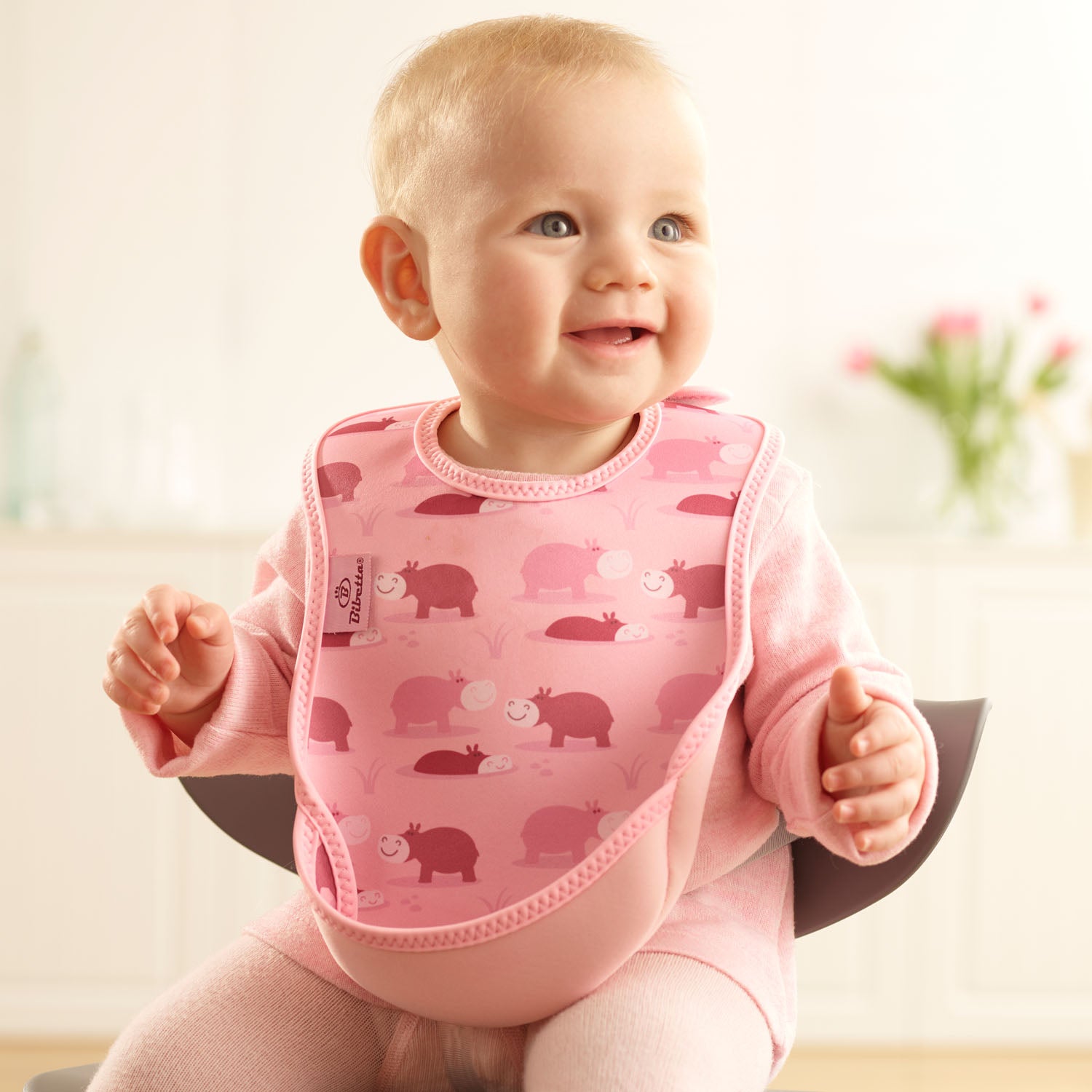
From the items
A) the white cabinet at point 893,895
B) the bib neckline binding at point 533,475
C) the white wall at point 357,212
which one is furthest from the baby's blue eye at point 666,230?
the white wall at point 357,212

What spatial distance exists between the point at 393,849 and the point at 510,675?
12 centimetres

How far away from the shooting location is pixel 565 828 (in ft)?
2.60

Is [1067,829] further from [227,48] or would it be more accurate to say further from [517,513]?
[227,48]

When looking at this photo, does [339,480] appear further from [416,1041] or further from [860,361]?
[860,361]

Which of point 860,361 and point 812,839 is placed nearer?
point 812,839

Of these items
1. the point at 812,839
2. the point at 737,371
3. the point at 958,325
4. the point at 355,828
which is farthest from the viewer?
the point at 737,371

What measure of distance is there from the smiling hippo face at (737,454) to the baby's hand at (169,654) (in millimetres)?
338

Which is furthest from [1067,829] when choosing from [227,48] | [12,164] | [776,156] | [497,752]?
[12,164]

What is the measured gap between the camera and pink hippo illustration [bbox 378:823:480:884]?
795 mm

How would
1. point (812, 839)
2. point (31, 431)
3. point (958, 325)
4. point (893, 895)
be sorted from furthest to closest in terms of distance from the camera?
point (958, 325) < point (31, 431) < point (893, 895) < point (812, 839)

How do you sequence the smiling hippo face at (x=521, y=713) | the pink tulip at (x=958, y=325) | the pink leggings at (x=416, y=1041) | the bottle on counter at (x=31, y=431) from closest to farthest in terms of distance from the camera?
the pink leggings at (x=416, y=1041), the smiling hippo face at (x=521, y=713), the bottle on counter at (x=31, y=431), the pink tulip at (x=958, y=325)

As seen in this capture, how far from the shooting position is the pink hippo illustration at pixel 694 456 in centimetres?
90

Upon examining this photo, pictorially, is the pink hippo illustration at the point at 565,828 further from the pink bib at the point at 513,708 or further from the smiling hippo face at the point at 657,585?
the smiling hippo face at the point at 657,585

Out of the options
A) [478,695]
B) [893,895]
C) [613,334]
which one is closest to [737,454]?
[613,334]
